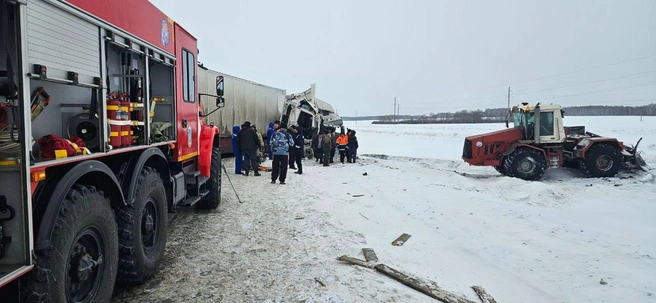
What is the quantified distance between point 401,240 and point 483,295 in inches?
80.5

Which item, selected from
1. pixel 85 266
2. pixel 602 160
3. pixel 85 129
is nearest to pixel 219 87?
pixel 85 129

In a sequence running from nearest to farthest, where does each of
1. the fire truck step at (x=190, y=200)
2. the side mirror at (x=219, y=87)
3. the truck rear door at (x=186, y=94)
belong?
the truck rear door at (x=186, y=94)
the fire truck step at (x=190, y=200)
the side mirror at (x=219, y=87)

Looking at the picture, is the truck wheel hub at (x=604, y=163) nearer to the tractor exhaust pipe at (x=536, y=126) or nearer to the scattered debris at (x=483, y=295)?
the tractor exhaust pipe at (x=536, y=126)

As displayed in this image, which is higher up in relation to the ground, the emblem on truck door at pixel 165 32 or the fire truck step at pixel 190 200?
the emblem on truck door at pixel 165 32

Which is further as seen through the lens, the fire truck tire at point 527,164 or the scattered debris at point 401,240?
the fire truck tire at point 527,164

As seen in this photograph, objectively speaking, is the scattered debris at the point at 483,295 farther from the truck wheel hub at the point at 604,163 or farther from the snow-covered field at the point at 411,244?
the truck wheel hub at the point at 604,163

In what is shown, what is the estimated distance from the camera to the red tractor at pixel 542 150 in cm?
1424

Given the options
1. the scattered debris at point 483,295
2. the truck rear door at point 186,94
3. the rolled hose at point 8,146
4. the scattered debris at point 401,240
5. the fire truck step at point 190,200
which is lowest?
the scattered debris at point 483,295

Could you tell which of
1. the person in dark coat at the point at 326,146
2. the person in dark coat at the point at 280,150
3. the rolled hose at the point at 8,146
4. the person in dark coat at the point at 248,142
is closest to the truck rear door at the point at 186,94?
the rolled hose at the point at 8,146

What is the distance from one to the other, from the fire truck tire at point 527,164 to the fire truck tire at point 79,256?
44.2 feet

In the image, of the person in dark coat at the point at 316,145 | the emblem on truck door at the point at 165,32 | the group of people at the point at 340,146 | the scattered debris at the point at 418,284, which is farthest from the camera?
the person in dark coat at the point at 316,145

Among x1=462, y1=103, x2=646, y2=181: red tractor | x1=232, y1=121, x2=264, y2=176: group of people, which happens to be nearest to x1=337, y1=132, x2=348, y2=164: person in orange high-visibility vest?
x1=462, y1=103, x2=646, y2=181: red tractor

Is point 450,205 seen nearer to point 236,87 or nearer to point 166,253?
point 166,253

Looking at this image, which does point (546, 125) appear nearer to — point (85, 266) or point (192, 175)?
point (192, 175)
